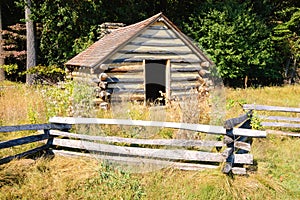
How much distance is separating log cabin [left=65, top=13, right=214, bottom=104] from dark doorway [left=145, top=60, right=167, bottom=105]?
0.06 m

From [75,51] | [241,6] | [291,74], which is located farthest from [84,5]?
[291,74]

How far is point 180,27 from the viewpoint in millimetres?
18047

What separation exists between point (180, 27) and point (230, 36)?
3.58m

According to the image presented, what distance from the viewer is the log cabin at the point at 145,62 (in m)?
8.68

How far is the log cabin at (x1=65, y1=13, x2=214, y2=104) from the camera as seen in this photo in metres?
8.68

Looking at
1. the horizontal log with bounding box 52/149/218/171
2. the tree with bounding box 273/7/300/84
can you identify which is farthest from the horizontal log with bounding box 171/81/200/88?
the tree with bounding box 273/7/300/84

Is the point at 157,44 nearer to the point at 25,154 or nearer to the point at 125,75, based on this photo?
the point at 125,75

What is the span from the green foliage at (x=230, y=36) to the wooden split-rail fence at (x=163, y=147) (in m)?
11.1

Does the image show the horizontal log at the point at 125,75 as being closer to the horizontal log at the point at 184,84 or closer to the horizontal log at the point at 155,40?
the horizontal log at the point at 155,40

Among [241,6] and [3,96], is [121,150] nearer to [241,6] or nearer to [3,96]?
[3,96]

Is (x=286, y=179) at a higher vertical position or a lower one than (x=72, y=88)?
lower

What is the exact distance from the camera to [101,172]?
5.07 meters

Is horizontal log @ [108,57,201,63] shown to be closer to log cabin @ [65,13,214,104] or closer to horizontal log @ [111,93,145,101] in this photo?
log cabin @ [65,13,214,104]

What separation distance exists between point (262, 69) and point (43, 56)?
14.7m
